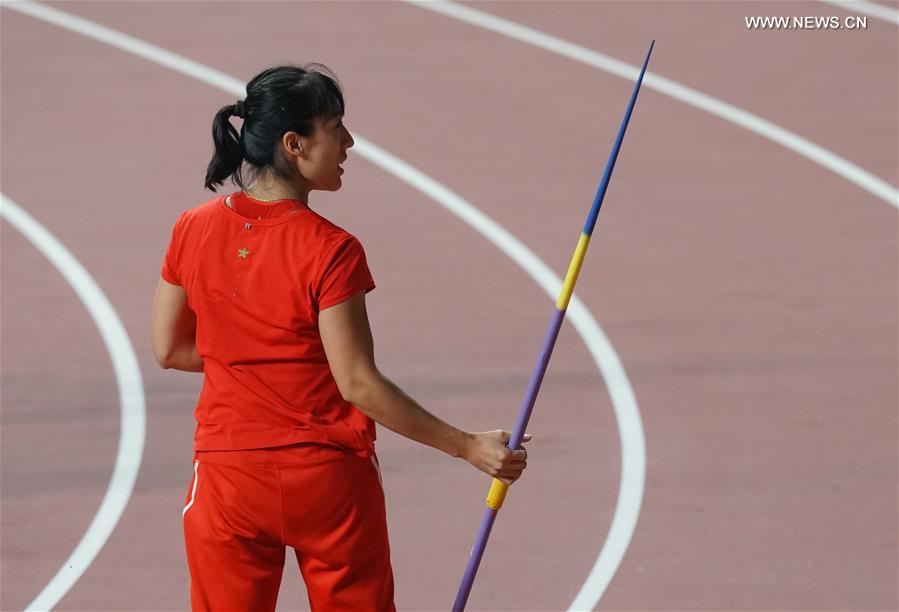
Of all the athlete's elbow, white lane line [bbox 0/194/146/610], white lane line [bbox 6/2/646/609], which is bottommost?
white lane line [bbox 0/194/146/610]

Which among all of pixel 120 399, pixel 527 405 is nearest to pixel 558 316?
pixel 527 405

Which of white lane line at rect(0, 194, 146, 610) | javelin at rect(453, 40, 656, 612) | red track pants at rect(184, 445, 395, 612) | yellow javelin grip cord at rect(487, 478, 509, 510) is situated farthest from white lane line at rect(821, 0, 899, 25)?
red track pants at rect(184, 445, 395, 612)

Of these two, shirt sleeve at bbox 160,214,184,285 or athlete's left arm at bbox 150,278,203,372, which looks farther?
Answer: athlete's left arm at bbox 150,278,203,372

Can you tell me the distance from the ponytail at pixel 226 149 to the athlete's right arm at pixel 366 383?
19.5 inches

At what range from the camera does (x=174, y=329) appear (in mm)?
3857

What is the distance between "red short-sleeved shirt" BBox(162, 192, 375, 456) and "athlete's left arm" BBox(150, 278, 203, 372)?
0.08m

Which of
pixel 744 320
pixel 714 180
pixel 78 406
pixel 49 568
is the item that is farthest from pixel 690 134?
pixel 49 568

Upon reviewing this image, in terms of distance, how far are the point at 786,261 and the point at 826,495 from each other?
2.78 m

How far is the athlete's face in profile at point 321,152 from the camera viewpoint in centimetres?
362

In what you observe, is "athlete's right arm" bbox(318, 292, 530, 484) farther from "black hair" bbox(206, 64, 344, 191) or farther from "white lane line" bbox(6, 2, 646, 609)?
"white lane line" bbox(6, 2, 646, 609)

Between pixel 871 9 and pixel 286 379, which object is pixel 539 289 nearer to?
pixel 286 379

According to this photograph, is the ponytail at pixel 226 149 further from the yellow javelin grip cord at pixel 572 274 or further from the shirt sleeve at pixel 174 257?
the yellow javelin grip cord at pixel 572 274

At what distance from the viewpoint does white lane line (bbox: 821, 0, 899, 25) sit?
13328 mm

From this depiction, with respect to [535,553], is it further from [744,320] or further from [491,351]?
[744,320]
